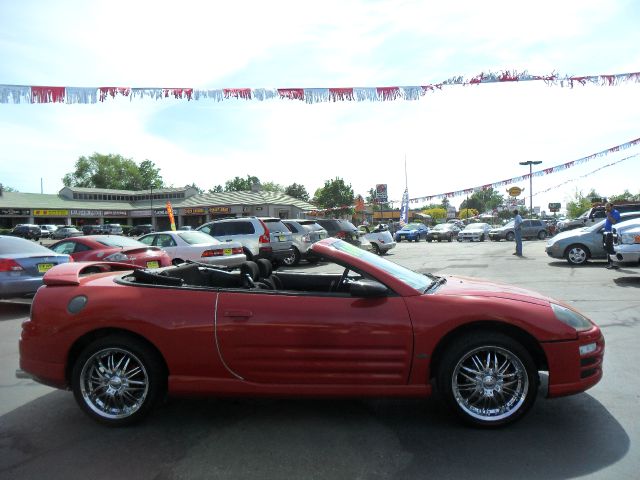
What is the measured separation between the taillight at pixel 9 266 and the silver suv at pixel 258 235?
23.4 ft

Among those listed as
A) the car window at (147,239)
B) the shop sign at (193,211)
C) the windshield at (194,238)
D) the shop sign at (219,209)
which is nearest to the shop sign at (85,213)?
the shop sign at (193,211)

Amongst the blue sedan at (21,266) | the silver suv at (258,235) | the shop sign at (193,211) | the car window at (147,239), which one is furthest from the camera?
the shop sign at (193,211)

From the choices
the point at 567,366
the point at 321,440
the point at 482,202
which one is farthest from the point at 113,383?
the point at 482,202

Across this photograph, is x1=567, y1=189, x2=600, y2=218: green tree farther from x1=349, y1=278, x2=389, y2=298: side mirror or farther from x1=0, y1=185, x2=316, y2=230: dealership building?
x1=349, y1=278, x2=389, y2=298: side mirror

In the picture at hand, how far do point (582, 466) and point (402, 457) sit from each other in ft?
3.46

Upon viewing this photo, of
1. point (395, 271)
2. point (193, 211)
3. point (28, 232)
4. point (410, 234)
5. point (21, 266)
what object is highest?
point (193, 211)

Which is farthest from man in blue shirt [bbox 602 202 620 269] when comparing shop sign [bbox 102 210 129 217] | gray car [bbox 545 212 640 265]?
shop sign [bbox 102 210 129 217]

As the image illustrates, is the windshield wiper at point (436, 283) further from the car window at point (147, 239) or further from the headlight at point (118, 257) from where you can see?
the car window at point (147, 239)

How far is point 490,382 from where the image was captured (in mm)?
3311

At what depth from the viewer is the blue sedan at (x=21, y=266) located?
26.5ft

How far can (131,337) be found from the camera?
11.7 feet

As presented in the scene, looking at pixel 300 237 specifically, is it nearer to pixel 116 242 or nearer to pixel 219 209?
pixel 116 242

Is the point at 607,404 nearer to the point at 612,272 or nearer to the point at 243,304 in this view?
the point at 243,304

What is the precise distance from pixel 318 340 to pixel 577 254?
42.8 feet
